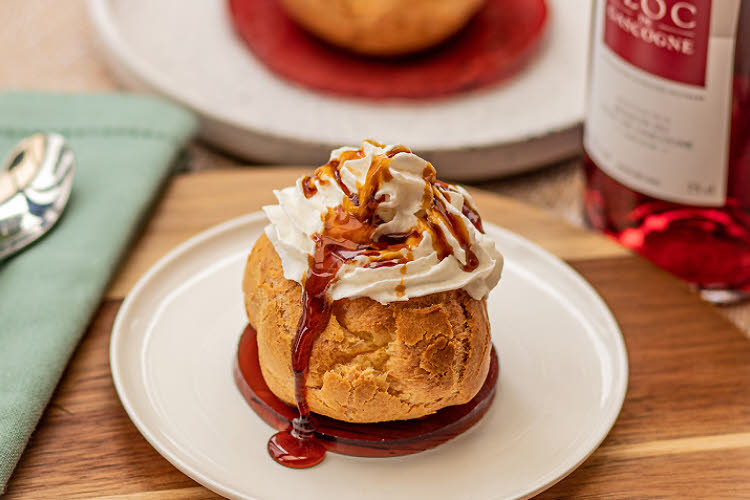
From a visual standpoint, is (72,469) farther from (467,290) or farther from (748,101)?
(748,101)

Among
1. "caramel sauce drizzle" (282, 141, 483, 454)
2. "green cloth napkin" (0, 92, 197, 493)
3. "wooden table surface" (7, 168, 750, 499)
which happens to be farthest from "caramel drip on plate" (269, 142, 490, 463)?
"green cloth napkin" (0, 92, 197, 493)

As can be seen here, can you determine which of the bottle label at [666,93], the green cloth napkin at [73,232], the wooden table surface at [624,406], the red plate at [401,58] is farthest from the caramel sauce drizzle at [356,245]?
the red plate at [401,58]

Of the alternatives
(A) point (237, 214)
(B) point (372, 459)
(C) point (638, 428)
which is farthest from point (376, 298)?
(A) point (237, 214)

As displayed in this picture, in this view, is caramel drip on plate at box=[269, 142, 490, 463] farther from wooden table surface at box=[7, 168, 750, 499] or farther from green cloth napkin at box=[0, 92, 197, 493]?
green cloth napkin at box=[0, 92, 197, 493]

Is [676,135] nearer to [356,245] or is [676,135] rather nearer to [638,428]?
[638,428]

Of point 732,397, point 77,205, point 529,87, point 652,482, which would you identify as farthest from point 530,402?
point 529,87

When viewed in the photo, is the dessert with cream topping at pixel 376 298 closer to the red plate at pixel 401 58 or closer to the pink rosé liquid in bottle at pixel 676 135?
the pink rosé liquid in bottle at pixel 676 135
